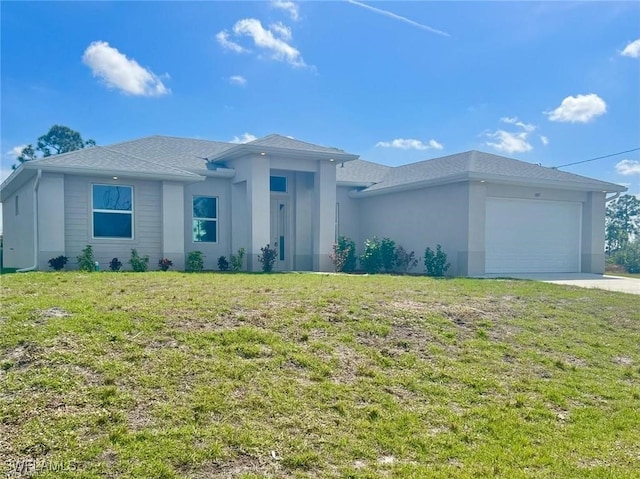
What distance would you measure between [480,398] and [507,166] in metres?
14.0

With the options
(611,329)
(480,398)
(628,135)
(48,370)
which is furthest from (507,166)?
(48,370)

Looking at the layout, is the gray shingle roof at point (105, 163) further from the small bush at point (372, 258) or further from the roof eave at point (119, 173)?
the small bush at point (372, 258)

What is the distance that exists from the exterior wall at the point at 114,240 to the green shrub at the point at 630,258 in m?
20.6

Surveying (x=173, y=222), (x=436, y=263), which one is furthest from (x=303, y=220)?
(x=436, y=263)

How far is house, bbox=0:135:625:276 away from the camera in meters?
13.8

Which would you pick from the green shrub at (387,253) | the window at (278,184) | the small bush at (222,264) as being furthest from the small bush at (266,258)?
the green shrub at (387,253)

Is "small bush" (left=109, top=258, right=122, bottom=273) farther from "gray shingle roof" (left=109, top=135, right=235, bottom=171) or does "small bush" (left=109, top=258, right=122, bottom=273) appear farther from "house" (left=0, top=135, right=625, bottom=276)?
"gray shingle roof" (left=109, top=135, right=235, bottom=171)

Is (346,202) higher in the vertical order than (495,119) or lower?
lower

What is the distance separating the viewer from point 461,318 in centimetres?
742

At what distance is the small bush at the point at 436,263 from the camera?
50.8ft

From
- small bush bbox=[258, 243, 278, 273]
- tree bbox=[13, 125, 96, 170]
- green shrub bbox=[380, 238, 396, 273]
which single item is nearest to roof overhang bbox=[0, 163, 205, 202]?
small bush bbox=[258, 243, 278, 273]

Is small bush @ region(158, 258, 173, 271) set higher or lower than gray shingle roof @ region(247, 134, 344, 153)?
lower

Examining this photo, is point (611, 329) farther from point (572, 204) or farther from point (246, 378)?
point (572, 204)

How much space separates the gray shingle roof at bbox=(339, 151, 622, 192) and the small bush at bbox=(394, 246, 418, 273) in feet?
7.94
